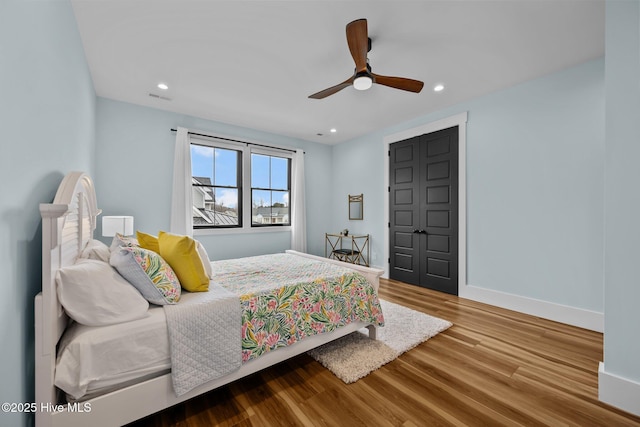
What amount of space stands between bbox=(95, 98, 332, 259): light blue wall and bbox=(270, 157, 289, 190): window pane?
73cm

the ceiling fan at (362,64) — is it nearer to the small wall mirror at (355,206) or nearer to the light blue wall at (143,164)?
the light blue wall at (143,164)

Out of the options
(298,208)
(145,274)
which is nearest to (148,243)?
(145,274)

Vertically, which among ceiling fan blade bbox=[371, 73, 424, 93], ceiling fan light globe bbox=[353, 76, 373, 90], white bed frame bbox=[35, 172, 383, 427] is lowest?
white bed frame bbox=[35, 172, 383, 427]

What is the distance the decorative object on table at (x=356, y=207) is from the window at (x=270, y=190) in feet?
4.09

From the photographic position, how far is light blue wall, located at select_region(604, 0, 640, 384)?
156cm

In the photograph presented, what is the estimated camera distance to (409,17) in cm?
204

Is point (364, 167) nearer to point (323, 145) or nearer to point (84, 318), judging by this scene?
point (323, 145)

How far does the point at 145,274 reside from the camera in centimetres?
149

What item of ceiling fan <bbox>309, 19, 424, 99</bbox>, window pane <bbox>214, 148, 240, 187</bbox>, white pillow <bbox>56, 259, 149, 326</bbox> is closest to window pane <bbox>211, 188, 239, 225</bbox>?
window pane <bbox>214, 148, 240, 187</bbox>

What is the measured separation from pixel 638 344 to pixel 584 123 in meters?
2.20

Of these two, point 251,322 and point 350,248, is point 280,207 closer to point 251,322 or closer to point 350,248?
point 350,248

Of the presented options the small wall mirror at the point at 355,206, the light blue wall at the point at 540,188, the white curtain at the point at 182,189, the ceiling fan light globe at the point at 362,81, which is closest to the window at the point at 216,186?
the white curtain at the point at 182,189

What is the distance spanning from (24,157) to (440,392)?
8.51ft

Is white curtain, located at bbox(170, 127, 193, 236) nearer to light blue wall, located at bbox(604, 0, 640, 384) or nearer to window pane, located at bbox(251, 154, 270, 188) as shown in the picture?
window pane, located at bbox(251, 154, 270, 188)
